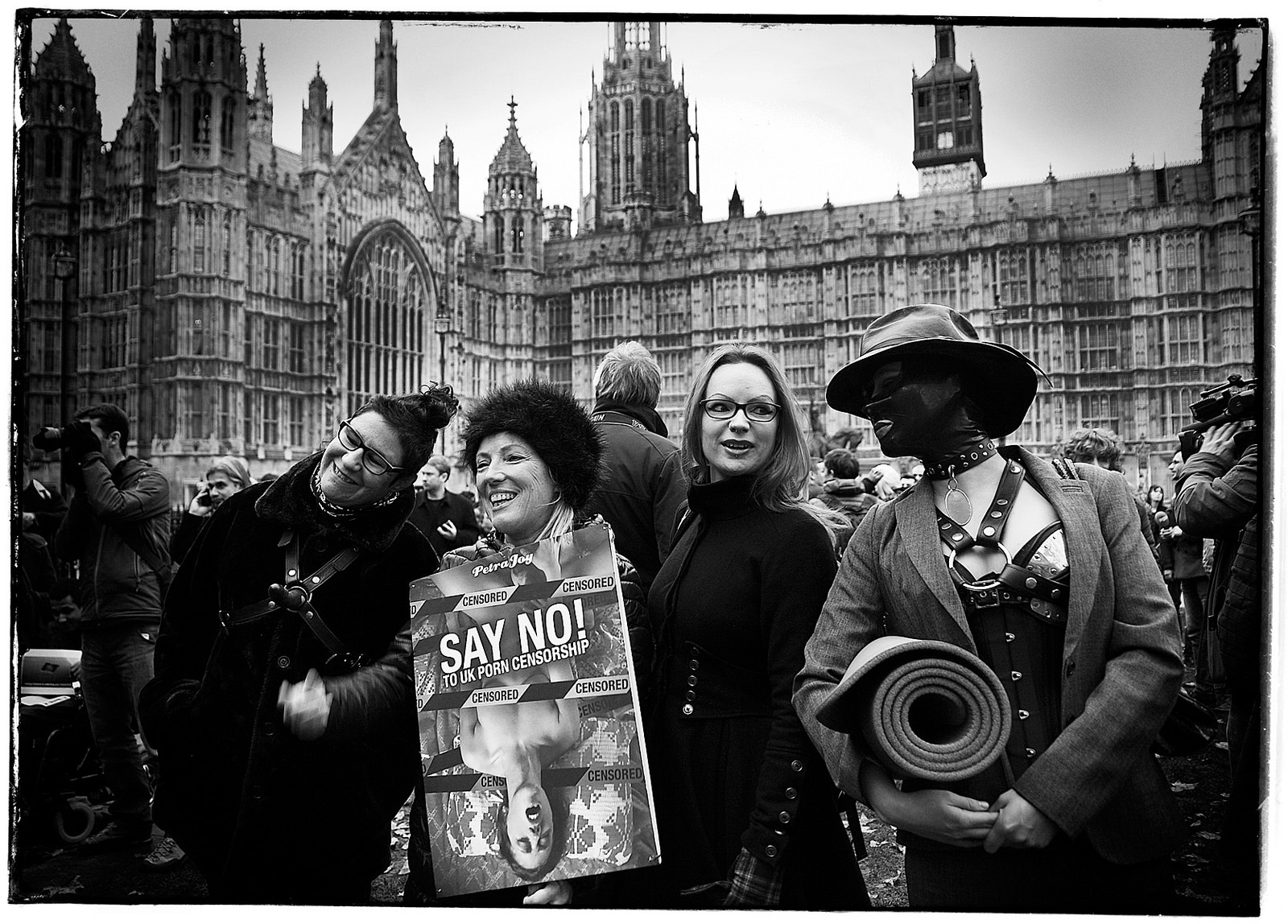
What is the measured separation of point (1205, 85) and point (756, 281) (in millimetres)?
17675

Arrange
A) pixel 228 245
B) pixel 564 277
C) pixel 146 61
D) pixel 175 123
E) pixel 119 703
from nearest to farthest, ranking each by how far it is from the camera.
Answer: pixel 119 703 → pixel 146 61 → pixel 175 123 → pixel 228 245 → pixel 564 277

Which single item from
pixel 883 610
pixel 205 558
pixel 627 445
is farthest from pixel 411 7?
pixel 883 610

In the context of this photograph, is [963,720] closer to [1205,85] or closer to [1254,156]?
[1254,156]

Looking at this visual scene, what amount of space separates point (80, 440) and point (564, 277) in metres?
19.7

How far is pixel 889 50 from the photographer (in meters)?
4.02

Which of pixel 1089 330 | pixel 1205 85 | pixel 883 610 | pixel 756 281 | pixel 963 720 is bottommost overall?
pixel 963 720

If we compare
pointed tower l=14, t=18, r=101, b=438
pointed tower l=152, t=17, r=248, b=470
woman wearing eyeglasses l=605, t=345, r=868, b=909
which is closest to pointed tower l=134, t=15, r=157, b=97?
pointed tower l=14, t=18, r=101, b=438

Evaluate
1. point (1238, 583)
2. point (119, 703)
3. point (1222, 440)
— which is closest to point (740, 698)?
point (1238, 583)

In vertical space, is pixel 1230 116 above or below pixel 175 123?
below

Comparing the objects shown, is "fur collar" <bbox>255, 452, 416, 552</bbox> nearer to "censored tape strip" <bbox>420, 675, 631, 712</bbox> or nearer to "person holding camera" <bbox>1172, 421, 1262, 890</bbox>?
"censored tape strip" <bbox>420, 675, 631, 712</bbox>

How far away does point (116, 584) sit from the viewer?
3695 millimetres

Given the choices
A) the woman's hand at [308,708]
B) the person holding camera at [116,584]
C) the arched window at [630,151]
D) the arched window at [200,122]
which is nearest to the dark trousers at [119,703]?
the person holding camera at [116,584]

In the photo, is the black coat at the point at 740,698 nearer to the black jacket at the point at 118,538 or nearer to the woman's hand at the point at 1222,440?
the woman's hand at the point at 1222,440

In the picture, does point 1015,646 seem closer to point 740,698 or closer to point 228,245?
point 740,698
